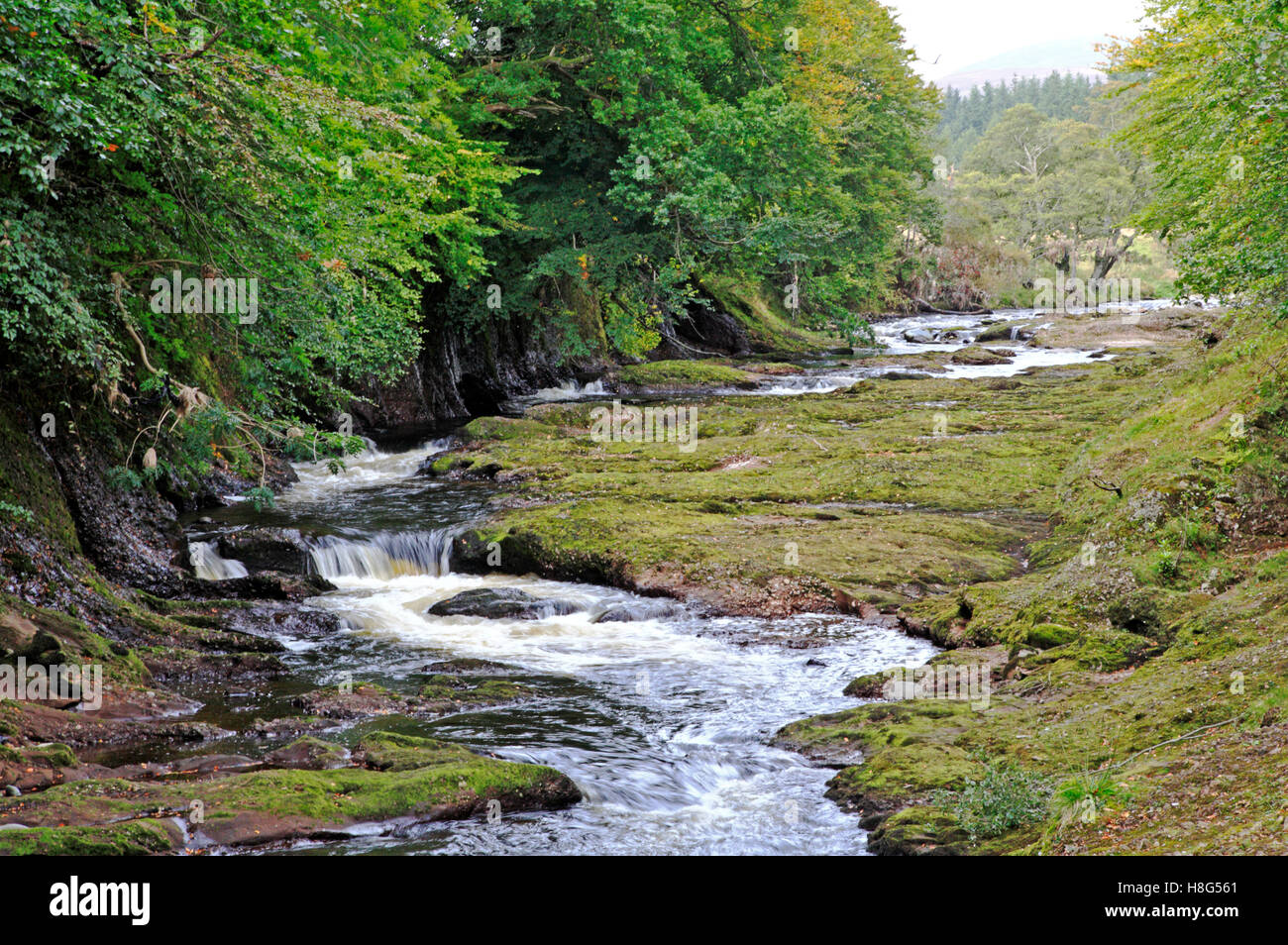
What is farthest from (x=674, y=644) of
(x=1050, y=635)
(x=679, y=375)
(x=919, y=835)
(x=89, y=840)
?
(x=679, y=375)

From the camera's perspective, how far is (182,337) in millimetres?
12562

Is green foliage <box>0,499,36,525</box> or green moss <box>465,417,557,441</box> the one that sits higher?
green moss <box>465,417,557,441</box>

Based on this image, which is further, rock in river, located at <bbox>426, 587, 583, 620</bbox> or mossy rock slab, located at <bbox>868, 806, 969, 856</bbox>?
rock in river, located at <bbox>426, 587, 583, 620</bbox>

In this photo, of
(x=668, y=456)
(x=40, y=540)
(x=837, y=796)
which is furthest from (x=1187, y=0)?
(x=40, y=540)

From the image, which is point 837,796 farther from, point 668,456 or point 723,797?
point 668,456

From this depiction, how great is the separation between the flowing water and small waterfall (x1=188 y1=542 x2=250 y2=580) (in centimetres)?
3

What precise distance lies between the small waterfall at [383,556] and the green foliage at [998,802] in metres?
9.22

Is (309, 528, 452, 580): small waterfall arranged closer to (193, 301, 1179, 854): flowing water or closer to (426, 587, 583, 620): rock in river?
(193, 301, 1179, 854): flowing water

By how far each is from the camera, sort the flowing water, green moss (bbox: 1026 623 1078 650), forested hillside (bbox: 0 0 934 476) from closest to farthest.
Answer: the flowing water → forested hillside (bbox: 0 0 934 476) → green moss (bbox: 1026 623 1078 650)

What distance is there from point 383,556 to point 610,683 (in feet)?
18.7

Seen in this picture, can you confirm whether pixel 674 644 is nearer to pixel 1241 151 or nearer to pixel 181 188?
pixel 181 188

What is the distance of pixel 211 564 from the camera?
12.7 metres

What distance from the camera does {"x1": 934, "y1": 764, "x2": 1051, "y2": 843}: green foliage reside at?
5.48 meters

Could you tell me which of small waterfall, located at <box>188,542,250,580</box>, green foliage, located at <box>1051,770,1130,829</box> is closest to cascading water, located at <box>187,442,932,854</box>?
small waterfall, located at <box>188,542,250,580</box>
